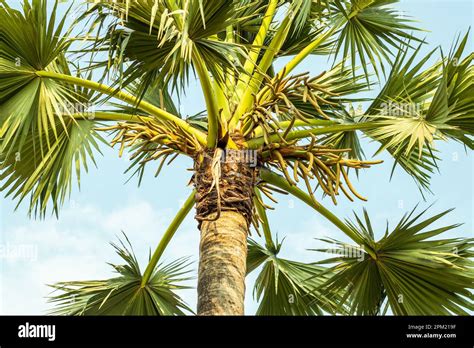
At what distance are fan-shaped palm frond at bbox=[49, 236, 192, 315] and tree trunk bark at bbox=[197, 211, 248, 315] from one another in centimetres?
166

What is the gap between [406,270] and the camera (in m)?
6.98

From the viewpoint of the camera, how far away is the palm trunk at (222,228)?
19.1 ft

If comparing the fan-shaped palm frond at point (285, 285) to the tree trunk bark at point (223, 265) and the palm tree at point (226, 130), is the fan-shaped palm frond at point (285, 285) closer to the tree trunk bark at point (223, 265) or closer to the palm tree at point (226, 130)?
the palm tree at point (226, 130)

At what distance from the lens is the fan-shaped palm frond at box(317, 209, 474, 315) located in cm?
681

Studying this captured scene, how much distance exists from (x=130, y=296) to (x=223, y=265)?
2156 mm

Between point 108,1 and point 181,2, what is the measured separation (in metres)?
0.67

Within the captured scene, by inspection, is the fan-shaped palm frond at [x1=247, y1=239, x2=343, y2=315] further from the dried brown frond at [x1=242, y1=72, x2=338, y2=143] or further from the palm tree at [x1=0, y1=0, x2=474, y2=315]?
the dried brown frond at [x1=242, y1=72, x2=338, y2=143]
